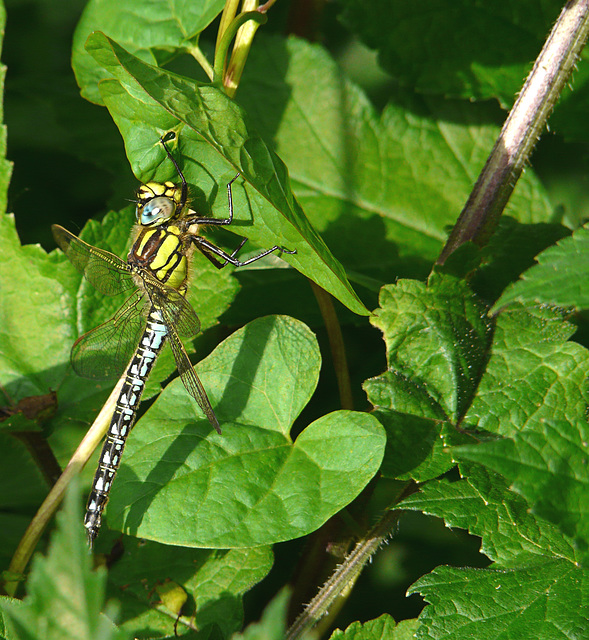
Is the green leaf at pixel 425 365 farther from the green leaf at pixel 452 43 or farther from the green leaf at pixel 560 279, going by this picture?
the green leaf at pixel 452 43

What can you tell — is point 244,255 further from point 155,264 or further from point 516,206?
point 516,206

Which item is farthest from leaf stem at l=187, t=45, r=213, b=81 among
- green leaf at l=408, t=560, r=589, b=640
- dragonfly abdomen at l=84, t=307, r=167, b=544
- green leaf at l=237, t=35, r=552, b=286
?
green leaf at l=408, t=560, r=589, b=640

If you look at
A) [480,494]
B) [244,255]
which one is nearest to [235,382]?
[244,255]

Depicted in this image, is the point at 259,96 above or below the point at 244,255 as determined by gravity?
above

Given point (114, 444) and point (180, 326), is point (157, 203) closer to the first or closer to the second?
point (180, 326)

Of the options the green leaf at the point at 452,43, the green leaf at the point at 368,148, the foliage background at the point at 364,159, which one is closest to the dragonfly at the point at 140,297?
the foliage background at the point at 364,159

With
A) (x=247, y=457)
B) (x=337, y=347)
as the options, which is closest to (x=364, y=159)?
(x=337, y=347)
